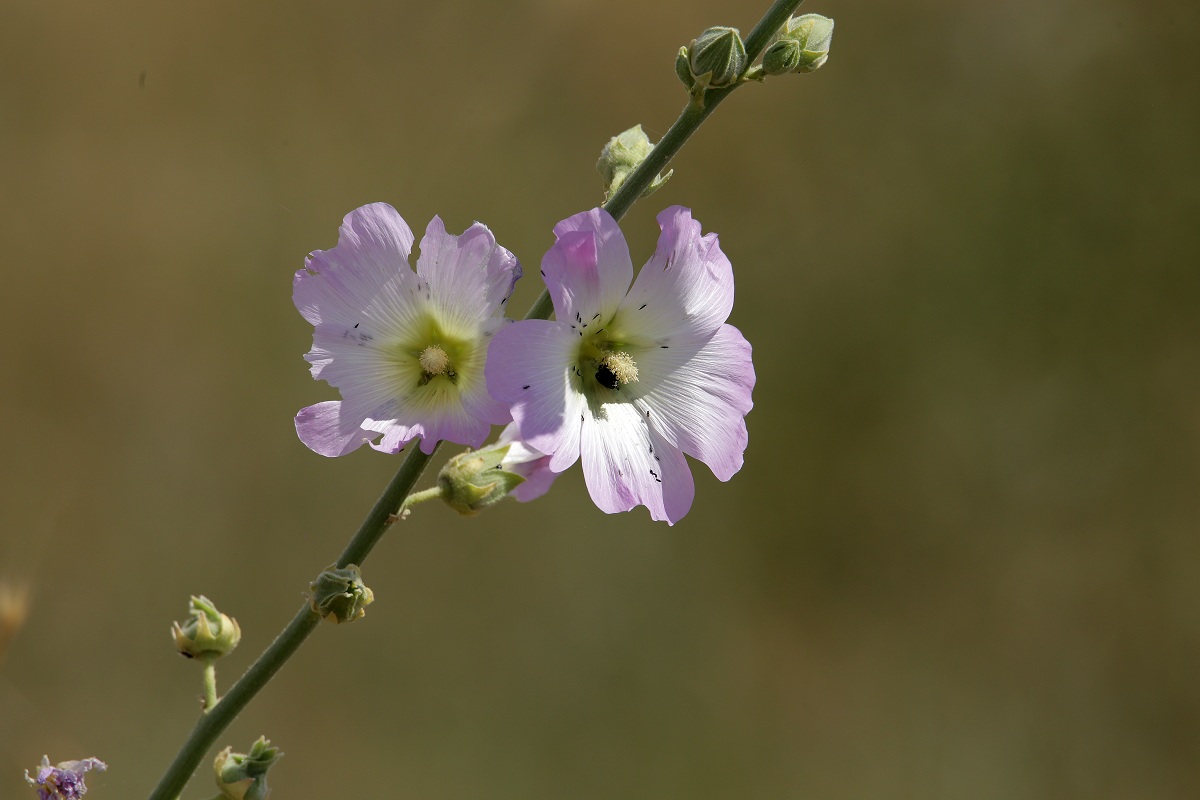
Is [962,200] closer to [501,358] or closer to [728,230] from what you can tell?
[728,230]

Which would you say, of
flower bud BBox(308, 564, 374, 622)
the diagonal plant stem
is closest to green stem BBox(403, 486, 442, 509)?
the diagonal plant stem

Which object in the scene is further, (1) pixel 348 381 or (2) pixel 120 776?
(2) pixel 120 776

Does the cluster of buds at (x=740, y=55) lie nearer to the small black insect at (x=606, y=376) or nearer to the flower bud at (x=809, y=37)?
the flower bud at (x=809, y=37)

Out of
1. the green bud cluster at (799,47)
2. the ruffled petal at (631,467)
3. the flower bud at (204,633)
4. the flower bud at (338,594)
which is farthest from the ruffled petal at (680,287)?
the flower bud at (204,633)

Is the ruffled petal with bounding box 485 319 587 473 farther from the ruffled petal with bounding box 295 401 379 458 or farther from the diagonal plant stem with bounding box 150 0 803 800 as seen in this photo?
the ruffled petal with bounding box 295 401 379 458

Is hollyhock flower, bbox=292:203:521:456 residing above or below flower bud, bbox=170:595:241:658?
above

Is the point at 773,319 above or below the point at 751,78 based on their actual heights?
above

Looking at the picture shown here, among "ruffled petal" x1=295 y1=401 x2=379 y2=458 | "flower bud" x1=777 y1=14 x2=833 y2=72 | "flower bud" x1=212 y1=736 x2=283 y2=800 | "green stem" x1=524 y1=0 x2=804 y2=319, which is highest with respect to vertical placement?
"flower bud" x1=777 y1=14 x2=833 y2=72

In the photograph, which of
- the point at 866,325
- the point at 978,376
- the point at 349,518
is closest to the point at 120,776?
the point at 349,518
